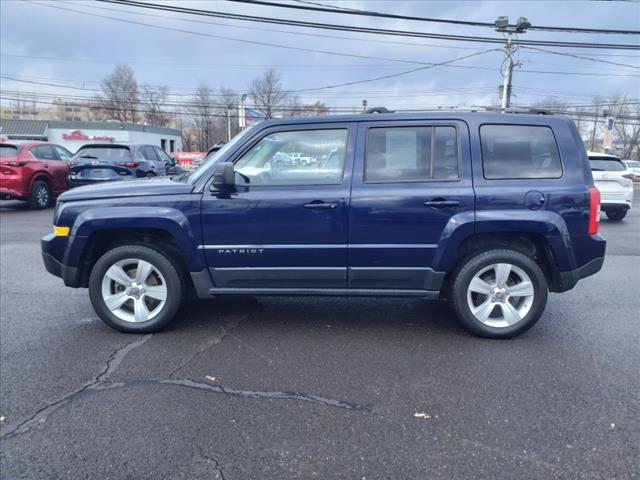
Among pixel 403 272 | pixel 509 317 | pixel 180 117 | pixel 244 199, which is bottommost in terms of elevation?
pixel 509 317

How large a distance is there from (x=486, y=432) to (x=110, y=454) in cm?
211

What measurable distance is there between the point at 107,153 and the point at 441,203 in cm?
1211

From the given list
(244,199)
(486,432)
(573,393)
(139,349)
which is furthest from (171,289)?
(573,393)

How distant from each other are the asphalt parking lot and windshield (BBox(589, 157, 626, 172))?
7903mm

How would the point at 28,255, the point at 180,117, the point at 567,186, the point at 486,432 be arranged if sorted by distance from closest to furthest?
the point at 486,432, the point at 567,186, the point at 28,255, the point at 180,117

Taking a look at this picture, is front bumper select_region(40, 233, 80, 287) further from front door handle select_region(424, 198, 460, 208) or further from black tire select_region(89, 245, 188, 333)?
front door handle select_region(424, 198, 460, 208)

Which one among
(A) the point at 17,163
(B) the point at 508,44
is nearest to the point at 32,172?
(A) the point at 17,163

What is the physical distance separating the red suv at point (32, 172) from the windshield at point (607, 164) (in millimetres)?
14119

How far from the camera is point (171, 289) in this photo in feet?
13.5

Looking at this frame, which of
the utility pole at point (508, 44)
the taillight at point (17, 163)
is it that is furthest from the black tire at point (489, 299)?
the utility pole at point (508, 44)

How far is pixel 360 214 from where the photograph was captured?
12.8ft

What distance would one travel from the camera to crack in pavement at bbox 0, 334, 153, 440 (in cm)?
277

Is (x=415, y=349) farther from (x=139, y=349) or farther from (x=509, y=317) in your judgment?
(x=139, y=349)

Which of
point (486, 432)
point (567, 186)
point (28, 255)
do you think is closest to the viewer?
point (486, 432)
